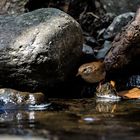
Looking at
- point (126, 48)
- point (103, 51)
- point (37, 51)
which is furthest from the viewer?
point (103, 51)

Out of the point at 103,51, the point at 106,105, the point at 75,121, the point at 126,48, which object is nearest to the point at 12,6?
the point at 103,51

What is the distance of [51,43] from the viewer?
631cm

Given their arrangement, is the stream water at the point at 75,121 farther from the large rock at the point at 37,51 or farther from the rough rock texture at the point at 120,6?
the rough rock texture at the point at 120,6

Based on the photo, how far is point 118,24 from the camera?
8.82m

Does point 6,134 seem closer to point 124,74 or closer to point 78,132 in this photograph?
point 78,132

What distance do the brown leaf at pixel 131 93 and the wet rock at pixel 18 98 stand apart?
136cm

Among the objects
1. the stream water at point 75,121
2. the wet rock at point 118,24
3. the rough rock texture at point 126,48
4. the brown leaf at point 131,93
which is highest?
the wet rock at point 118,24

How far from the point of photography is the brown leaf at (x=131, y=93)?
639 cm

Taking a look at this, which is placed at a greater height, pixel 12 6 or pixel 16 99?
pixel 12 6

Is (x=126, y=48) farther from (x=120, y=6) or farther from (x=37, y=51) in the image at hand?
(x=120, y=6)

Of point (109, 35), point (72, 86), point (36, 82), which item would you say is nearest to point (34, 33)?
point (36, 82)

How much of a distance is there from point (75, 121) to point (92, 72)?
9.04ft

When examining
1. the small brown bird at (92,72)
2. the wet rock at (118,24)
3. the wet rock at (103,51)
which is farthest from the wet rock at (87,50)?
the small brown bird at (92,72)

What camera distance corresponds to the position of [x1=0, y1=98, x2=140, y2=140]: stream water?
3.82 m
